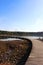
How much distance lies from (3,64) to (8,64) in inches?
16.8

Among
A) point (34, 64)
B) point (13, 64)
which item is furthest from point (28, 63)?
point (13, 64)

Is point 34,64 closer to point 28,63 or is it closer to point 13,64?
point 28,63

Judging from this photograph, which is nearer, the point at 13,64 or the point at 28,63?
the point at 28,63

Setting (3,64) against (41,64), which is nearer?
(41,64)

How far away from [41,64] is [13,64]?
2.96 m

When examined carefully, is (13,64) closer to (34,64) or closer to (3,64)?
(3,64)

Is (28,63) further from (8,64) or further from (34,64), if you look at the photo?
(8,64)

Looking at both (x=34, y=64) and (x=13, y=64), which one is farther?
(x=13, y=64)

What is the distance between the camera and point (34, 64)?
9133mm

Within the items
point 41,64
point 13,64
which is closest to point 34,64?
point 41,64

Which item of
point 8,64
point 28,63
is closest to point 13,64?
point 8,64

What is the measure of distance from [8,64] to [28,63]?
2.52 m

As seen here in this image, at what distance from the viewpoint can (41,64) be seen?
9109 mm

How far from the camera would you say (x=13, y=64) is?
1156 cm
